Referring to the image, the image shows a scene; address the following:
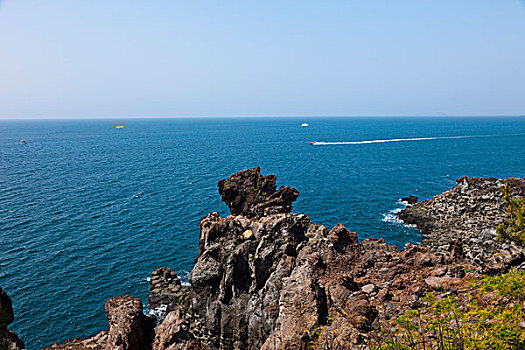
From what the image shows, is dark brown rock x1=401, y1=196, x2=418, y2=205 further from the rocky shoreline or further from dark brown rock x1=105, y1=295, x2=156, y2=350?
dark brown rock x1=105, y1=295, x2=156, y2=350

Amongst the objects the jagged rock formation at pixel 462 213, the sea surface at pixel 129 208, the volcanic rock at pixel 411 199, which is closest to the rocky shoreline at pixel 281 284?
the jagged rock formation at pixel 462 213

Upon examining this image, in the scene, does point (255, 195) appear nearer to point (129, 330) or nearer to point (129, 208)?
point (129, 330)

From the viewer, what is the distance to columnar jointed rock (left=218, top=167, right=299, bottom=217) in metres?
46.9

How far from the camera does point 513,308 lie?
49.7ft

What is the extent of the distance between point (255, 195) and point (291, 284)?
26611mm

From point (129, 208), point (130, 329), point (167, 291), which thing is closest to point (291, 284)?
point (130, 329)

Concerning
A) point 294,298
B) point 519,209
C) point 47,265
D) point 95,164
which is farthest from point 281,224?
point 95,164

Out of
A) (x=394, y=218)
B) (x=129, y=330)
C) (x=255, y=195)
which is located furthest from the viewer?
(x=394, y=218)

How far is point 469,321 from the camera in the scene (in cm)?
1581

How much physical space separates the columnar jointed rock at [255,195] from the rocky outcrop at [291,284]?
30cm

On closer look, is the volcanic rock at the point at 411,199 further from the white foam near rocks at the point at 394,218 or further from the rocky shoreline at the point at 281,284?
the rocky shoreline at the point at 281,284

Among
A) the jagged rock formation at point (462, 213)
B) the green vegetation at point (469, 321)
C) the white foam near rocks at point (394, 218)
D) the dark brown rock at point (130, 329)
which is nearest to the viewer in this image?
the green vegetation at point (469, 321)

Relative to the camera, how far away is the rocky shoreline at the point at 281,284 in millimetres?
19875

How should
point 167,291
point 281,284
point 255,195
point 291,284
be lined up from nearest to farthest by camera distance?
point 291,284
point 281,284
point 167,291
point 255,195
